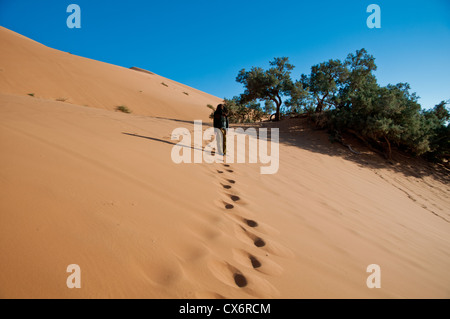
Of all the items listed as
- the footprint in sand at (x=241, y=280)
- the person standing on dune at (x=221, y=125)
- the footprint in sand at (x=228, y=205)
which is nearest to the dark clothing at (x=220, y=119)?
the person standing on dune at (x=221, y=125)

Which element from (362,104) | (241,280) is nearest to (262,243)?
(241,280)

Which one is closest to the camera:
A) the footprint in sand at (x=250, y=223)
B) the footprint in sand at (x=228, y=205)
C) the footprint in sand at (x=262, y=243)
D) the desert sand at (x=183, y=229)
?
the desert sand at (x=183, y=229)

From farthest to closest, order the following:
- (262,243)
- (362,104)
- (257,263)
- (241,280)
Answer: (362,104) < (262,243) < (257,263) < (241,280)

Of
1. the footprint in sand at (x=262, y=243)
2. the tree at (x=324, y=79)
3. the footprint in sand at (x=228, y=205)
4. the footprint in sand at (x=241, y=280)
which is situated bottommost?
the footprint in sand at (x=241, y=280)

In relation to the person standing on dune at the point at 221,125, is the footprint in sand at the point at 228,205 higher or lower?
lower

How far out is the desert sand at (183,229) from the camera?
1145mm

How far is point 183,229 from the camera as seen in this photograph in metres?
1.70

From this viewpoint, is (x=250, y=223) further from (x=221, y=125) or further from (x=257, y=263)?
(x=221, y=125)

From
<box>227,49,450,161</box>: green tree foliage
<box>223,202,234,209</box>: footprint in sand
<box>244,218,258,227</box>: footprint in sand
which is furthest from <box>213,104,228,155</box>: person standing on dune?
<box>227,49,450,161</box>: green tree foliage

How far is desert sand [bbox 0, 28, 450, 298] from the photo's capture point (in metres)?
1.14

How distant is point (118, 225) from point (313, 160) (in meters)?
5.97

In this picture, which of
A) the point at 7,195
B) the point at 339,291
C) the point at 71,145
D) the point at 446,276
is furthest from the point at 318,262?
the point at 71,145

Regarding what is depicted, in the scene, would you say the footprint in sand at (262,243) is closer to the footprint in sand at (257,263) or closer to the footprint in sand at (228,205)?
the footprint in sand at (257,263)

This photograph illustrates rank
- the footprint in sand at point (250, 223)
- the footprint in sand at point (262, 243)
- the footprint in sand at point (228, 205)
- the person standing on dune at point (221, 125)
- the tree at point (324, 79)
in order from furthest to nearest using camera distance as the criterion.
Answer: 1. the tree at point (324, 79)
2. the person standing on dune at point (221, 125)
3. the footprint in sand at point (228, 205)
4. the footprint in sand at point (250, 223)
5. the footprint in sand at point (262, 243)
